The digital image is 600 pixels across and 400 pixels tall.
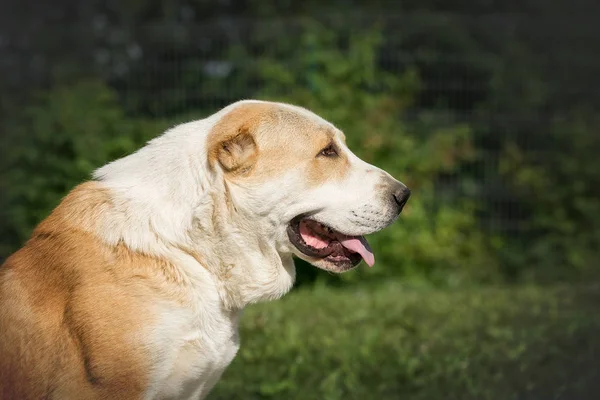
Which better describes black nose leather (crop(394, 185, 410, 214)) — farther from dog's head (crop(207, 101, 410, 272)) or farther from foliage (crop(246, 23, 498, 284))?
foliage (crop(246, 23, 498, 284))

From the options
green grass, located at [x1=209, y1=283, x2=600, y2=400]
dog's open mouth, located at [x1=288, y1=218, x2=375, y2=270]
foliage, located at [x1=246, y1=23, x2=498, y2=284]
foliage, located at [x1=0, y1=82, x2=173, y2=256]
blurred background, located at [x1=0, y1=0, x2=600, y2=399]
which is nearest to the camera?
dog's open mouth, located at [x1=288, y1=218, x2=375, y2=270]

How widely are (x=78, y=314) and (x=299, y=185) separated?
109 centimetres

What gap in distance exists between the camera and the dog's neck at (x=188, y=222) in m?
3.43

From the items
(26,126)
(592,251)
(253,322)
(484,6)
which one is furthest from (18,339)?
(484,6)

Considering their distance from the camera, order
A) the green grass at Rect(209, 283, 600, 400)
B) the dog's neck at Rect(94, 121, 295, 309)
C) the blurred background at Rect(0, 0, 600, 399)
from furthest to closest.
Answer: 1. the blurred background at Rect(0, 0, 600, 399)
2. the green grass at Rect(209, 283, 600, 400)
3. the dog's neck at Rect(94, 121, 295, 309)

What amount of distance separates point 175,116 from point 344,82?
1.80 meters

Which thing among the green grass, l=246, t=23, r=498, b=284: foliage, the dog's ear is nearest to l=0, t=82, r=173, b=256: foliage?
l=246, t=23, r=498, b=284: foliage

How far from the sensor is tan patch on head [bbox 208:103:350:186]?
361cm

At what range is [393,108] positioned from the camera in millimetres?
8914

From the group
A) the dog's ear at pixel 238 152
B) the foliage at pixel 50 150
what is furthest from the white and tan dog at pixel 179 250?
the foliage at pixel 50 150

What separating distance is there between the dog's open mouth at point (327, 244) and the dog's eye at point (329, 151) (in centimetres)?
31

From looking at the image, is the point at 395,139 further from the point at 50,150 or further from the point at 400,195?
the point at 400,195

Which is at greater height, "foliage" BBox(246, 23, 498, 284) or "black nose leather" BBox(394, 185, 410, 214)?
"black nose leather" BBox(394, 185, 410, 214)

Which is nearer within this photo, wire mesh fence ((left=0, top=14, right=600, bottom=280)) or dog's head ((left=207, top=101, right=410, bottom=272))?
dog's head ((left=207, top=101, right=410, bottom=272))
